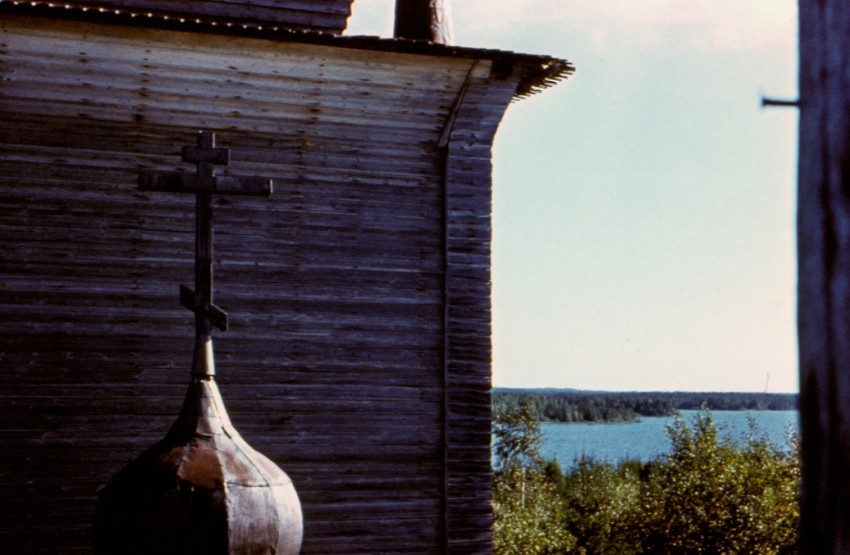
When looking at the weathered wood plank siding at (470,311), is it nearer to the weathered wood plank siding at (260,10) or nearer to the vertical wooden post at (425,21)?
the vertical wooden post at (425,21)

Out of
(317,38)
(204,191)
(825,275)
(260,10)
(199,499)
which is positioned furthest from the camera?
(260,10)

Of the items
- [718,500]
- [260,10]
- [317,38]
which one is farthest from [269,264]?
[718,500]

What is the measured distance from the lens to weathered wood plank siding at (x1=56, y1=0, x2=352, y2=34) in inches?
515

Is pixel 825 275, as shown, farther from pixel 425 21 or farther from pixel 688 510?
pixel 688 510

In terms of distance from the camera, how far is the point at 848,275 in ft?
9.34

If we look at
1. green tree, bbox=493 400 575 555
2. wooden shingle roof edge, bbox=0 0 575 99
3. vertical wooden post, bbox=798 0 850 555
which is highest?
wooden shingle roof edge, bbox=0 0 575 99

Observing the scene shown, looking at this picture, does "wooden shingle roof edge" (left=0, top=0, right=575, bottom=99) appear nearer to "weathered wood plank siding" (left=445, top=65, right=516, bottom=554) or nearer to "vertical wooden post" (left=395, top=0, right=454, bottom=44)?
"weathered wood plank siding" (left=445, top=65, right=516, bottom=554)

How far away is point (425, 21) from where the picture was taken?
46.4ft

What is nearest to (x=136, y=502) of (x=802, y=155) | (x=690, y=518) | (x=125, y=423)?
(x=125, y=423)

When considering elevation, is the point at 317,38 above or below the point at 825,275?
above

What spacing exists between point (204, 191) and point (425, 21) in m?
5.54

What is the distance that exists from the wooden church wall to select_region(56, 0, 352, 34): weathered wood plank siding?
5.50 ft

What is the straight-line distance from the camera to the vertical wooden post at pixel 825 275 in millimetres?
2855

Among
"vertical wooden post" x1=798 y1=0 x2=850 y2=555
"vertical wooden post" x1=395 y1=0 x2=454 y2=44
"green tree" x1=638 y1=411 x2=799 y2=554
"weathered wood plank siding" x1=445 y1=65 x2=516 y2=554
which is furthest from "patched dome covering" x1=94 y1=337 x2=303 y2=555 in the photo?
"green tree" x1=638 y1=411 x2=799 y2=554
